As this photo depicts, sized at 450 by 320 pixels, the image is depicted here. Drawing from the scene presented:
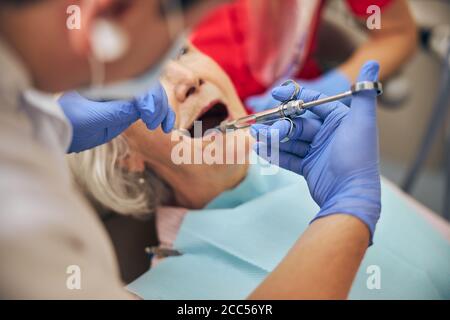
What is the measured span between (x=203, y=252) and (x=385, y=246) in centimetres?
29

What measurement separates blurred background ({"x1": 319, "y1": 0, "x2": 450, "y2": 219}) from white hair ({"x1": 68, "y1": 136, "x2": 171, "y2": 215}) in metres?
0.68

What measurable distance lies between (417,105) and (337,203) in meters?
1.15

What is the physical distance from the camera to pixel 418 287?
0.78 metres

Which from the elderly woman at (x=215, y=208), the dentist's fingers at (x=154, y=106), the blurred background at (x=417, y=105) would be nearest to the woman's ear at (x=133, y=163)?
the elderly woman at (x=215, y=208)

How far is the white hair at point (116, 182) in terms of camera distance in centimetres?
81

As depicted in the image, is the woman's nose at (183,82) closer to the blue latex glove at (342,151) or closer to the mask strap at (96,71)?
the blue latex glove at (342,151)

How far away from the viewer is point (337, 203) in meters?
0.59

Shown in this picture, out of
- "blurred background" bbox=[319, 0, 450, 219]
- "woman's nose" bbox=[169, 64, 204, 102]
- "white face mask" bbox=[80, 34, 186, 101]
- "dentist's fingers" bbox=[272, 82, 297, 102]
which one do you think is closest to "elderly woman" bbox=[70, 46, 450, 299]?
"woman's nose" bbox=[169, 64, 204, 102]

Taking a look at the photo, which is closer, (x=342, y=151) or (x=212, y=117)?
(x=342, y=151)

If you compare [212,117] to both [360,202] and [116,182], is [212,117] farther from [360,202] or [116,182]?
[360,202]

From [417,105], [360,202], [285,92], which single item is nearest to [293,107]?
[285,92]
